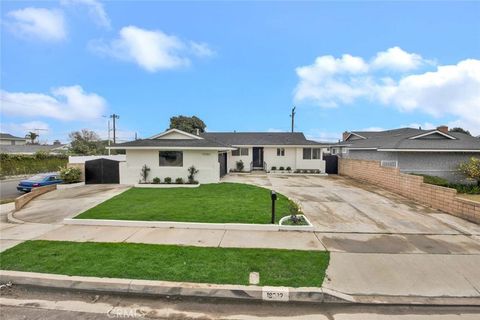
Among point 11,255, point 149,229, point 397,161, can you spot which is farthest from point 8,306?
point 397,161

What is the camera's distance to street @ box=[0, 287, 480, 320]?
4090 millimetres

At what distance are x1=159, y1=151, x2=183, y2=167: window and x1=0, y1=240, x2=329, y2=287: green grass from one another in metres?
10.7

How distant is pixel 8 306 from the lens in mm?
4363

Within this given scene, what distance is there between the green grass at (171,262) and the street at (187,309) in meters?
0.42

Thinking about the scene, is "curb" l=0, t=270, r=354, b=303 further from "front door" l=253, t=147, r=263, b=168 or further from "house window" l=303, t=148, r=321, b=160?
"front door" l=253, t=147, r=263, b=168

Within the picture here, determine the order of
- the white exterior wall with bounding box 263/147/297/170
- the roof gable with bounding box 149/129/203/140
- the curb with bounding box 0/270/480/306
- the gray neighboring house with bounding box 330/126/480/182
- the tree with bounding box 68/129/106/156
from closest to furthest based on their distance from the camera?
the curb with bounding box 0/270/480/306 < the gray neighboring house with bounding box 330/126/480/182 < the roof gable with bounding box 149/129/203/140 < the white exterior wall with bounding box 263/147/297/170 < the tree with bounding box 68/129/106/156

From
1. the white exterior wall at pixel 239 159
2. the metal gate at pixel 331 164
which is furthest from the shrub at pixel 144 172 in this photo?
the metal gate at pixel 331 164

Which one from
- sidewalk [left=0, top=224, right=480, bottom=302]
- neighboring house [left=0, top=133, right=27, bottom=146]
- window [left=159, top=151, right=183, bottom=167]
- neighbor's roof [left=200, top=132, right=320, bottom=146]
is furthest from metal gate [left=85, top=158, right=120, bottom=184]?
neighboring house [left=0, top=133, right=27, bottom=146]

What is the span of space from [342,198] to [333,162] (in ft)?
43.7

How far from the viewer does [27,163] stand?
29.2 meters

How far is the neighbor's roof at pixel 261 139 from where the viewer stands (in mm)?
25711

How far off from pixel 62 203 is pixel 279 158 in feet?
59.3

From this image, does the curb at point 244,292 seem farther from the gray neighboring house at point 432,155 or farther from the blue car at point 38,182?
the blue car at point 38,182

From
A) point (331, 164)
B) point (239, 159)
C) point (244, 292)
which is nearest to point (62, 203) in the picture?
point (244, 292)
